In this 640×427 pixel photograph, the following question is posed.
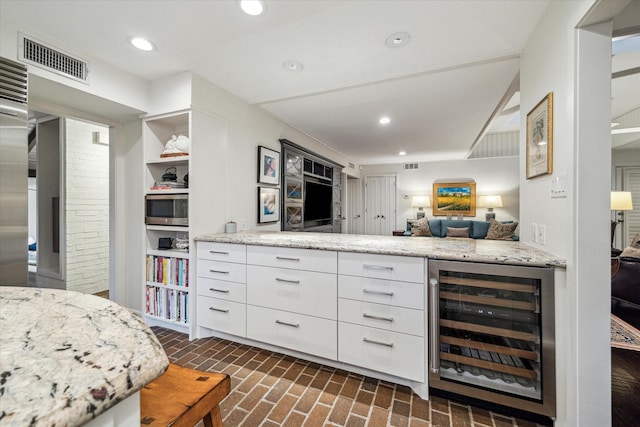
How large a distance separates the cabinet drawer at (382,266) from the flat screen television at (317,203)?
2.60 metres

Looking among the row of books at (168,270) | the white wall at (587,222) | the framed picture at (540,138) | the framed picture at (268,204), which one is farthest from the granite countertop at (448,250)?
the framed picture at (268,204)

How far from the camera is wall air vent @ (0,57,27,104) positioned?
1.70 metres

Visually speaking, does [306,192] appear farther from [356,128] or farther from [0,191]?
[0,191]

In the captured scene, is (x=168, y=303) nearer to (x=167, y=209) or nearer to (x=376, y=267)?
(x=167, y=209)

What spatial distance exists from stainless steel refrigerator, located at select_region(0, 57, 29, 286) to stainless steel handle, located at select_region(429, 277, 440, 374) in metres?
2.69

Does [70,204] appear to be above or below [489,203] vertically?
below

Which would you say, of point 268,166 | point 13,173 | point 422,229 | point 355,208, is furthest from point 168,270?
point 355,208

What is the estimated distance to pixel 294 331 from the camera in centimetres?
205

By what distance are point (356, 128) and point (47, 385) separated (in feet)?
14.2

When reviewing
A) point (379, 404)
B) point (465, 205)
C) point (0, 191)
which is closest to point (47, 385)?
point (379, 404)

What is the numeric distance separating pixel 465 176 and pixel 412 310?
6.40 m

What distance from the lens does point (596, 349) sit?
4.12 feet

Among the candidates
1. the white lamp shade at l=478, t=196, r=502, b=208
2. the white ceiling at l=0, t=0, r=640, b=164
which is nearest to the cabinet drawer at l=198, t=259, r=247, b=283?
the white ceiling at l=0, t=0, r=640, b=164

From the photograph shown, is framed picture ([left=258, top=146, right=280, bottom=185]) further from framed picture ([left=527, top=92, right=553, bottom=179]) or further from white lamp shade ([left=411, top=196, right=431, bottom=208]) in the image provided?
white lamp shade ([left=411, top=196, right=431, bottom=208])
